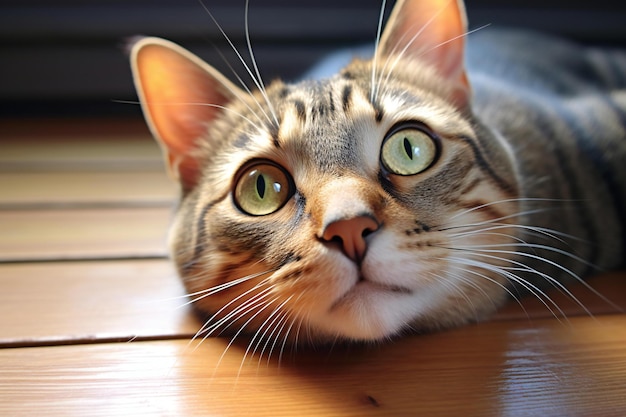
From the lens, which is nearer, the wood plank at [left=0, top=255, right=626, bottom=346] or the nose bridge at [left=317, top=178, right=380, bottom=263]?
the nose bridge at [left=317, top=178, right=380, bottom=263]

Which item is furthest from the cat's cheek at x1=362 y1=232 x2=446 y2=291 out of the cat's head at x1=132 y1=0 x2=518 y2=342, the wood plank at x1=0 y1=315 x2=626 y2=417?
the wood plank at x1=0 y1=315 x2=626 y2=417

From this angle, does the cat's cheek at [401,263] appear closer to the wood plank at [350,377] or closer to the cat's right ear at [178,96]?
the wood plank at [350,377]

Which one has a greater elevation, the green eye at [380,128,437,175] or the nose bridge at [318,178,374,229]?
the green eye at [380,128,437,175]

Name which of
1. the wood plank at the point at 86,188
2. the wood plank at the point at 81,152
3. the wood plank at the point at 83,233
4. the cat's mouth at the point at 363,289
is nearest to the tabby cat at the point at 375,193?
the cat's mouth at the point at 363,289

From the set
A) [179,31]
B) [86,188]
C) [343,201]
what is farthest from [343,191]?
[179,31]

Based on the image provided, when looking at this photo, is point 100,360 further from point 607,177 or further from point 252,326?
point 607,177

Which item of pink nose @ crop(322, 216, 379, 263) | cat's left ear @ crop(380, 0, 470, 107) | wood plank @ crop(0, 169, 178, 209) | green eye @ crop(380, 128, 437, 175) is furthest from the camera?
wood plank @ crop(0, 169, 178, 209)

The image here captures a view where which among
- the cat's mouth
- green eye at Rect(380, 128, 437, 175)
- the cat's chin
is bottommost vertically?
the cat's chin

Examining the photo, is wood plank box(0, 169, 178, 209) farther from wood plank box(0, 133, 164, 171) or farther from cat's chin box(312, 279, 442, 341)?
cat's chin box(312, 279, 442, 341)
